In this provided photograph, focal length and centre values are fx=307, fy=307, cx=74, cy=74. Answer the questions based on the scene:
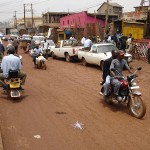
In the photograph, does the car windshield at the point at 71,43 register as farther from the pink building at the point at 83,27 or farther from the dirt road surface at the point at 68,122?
the dirt road surface at the point at 68,122

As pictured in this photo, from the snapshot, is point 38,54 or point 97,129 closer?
point 97,129

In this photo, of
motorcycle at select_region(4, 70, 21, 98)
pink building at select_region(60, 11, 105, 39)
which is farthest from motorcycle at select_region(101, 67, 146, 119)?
pink building at select_region(60, 11, 105, 39)

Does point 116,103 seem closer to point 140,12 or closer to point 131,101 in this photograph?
point 131,101

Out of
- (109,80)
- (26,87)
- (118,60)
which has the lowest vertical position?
(26,87)

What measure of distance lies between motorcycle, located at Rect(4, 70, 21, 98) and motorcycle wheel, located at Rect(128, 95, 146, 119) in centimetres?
352

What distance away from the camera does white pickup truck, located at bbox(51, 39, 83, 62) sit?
69.7ft

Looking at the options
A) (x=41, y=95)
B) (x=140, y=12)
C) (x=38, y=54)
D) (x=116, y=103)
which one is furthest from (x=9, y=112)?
(x=140, y=12)

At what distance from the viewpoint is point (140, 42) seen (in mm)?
22594

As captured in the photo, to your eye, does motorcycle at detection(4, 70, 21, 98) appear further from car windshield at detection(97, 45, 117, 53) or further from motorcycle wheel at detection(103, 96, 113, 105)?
car windshield at detection(97, 45, 117, 53)

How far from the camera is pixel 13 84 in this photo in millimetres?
9461

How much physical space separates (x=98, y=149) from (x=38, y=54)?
1324 centimetres

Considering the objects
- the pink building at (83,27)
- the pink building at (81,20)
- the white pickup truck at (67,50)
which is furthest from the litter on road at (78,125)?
the pink building at (81,20)

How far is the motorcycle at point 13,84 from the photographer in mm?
9406

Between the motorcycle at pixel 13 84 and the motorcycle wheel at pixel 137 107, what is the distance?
352 cm
